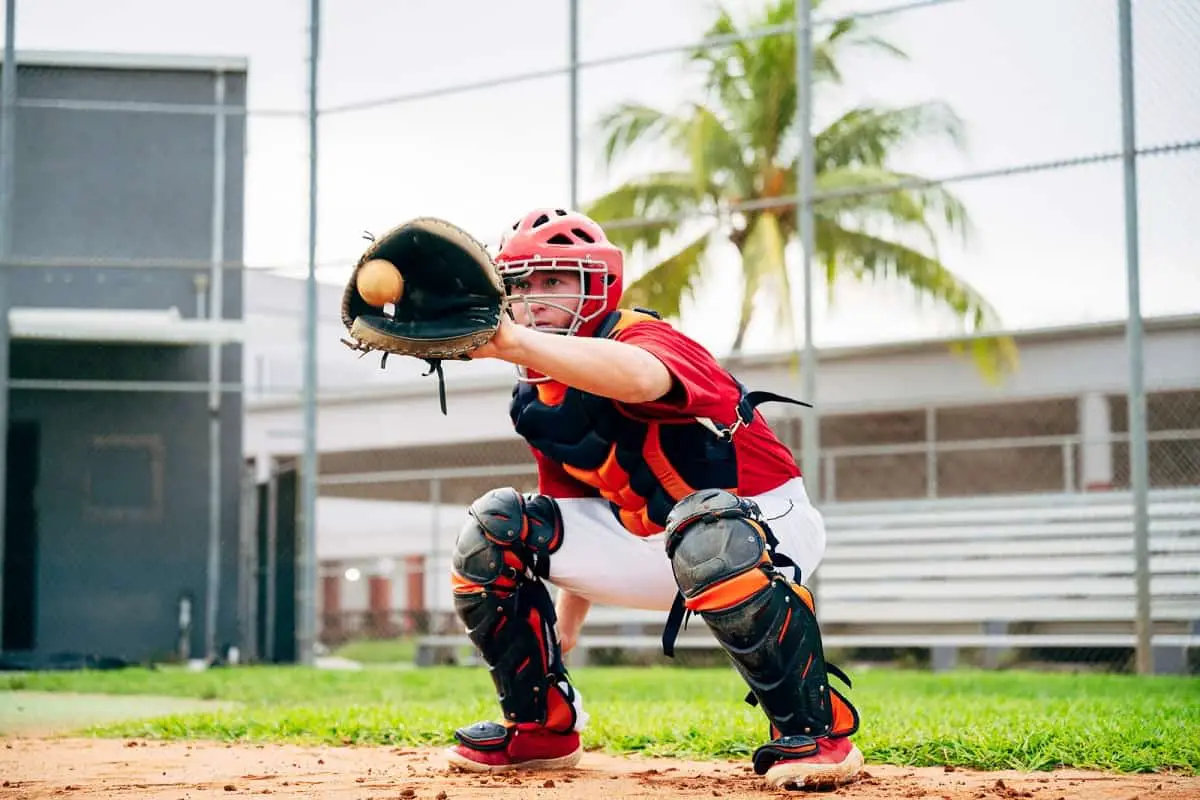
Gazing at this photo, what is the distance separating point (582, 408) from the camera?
12.5 ft

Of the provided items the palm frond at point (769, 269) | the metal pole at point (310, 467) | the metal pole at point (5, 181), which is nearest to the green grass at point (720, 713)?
the metal pole at point (310, 467)

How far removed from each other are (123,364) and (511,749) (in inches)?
430

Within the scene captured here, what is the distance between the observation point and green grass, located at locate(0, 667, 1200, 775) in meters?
4.22

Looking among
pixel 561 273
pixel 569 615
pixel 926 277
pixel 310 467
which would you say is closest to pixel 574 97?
pixel 310 467

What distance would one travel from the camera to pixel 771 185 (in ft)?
57.9

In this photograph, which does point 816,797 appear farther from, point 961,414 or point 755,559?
point 961,414

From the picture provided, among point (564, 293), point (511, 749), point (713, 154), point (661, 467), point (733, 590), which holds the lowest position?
point (511, 749)

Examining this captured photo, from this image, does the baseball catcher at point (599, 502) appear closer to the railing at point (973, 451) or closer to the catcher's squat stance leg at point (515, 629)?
the catcher's squat stance leg at point (515, 629)

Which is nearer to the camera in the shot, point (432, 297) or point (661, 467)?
point (432, 297)

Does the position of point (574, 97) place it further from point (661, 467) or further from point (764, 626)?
point (764, 626)

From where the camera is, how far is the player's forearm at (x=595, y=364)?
315 cm

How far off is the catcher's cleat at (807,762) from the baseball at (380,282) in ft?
4.74

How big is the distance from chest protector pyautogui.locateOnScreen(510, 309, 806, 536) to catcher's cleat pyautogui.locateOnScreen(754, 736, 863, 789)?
Result: 2.19 feet

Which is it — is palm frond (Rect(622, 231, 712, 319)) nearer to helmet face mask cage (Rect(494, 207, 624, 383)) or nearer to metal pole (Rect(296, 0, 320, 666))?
metal pole (Rect(296, 0, 320, 666))
